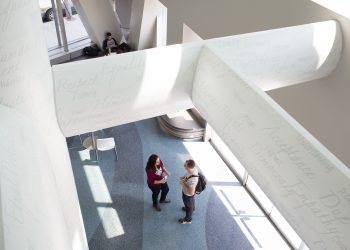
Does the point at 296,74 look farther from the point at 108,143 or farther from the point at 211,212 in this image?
the point at 108,143

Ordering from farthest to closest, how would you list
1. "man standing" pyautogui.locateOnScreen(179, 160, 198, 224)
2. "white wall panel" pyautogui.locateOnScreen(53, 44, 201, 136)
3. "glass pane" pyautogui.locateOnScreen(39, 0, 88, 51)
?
1. "glass pane" pyautogui.locateOnScreen(39, 0, 88, 51)
2. "man standing" pyautogui.locateOnScreen(179, 160, 198, 224)
3. "white wall panel" pyautogui.locateOnScreen(53, 44, 201, 136)

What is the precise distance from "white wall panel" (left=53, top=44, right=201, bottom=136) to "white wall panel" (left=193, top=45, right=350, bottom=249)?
314 mm

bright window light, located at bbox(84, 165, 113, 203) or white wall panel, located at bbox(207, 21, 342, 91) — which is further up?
white wall panel, located at bbox(207, 21, 342, 91)

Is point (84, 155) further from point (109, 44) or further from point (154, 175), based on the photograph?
point (109, 44)

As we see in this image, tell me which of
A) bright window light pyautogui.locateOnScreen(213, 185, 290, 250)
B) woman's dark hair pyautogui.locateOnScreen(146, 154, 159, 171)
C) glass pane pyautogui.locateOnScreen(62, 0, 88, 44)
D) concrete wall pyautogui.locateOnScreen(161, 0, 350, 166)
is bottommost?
bright window light pyautogui.locateOnScreen(213, 185, 290, 250)

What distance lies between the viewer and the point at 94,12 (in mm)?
9828

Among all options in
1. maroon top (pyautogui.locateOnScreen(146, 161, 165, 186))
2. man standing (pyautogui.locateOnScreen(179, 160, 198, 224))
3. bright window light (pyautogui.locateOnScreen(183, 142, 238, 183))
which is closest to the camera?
man standing (pyautogui.locateOnScreen(179, 160, 198, 224))

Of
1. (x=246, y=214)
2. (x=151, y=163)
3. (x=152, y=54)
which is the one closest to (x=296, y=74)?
(x=152, y=54)

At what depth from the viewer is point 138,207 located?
617cm

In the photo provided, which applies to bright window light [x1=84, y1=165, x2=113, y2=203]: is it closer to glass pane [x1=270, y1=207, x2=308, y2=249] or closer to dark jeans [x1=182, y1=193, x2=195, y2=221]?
dark jeans [x1=182, y1=193, x2=195, y2=221]

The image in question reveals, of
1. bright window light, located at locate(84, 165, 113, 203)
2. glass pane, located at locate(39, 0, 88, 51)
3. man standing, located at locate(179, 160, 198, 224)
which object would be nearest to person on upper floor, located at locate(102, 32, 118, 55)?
glass pane, located at locate(39, 0, 88, 51)

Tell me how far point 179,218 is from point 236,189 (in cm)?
132

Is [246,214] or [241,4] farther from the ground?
[241,4]

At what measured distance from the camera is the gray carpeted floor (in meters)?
5.62
